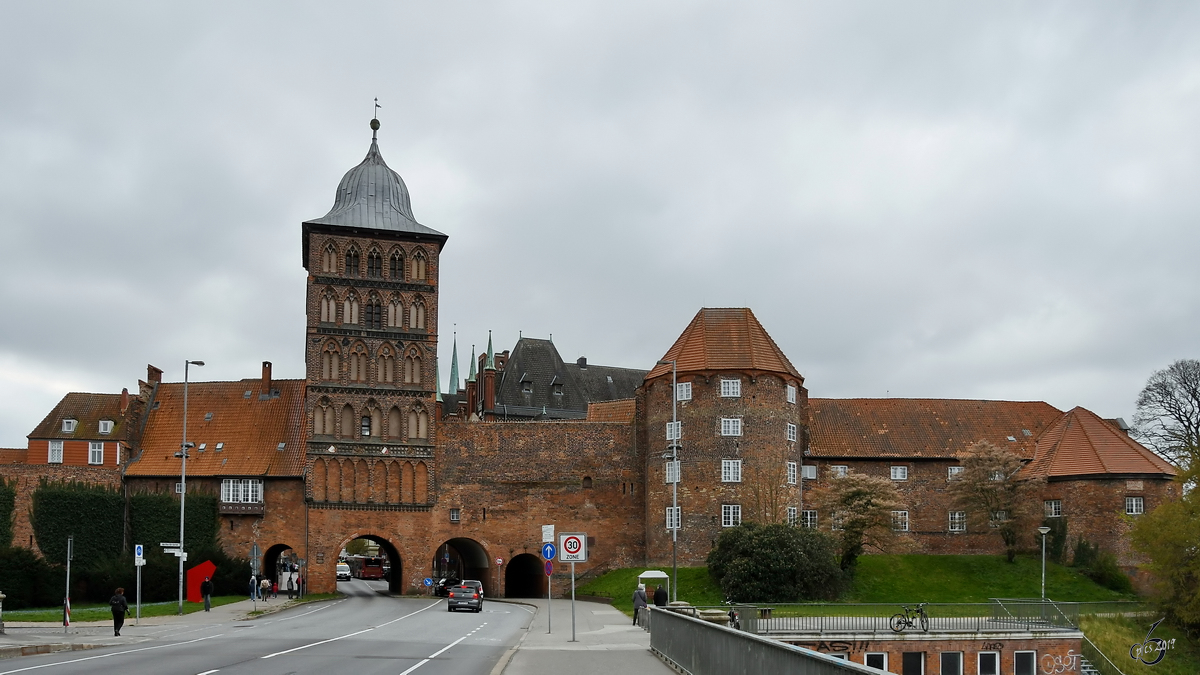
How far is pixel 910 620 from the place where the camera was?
4416 centimetres

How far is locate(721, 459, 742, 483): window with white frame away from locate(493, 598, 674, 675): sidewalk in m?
18.7

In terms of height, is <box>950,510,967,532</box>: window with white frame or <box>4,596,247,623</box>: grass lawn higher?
<box>950,510,967,532</box>: window with white frame

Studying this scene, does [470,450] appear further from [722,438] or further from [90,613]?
[90,613]

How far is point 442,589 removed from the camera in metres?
69.1

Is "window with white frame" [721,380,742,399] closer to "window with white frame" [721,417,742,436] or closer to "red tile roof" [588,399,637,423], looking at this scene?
"window with white frame" [721,417,742,436]

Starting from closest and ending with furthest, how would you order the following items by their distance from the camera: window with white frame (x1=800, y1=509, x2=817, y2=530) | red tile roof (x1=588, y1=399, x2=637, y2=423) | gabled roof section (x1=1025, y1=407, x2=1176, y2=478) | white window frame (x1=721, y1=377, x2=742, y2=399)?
white window frame (x1=721, y1=377, x2=742, y2=399) → gabled roof section (x1=1025, y1=407, x2=1176, y2=478) → window with white frame (x1=800, y1=509, x2=817, y2=530) → red tile roof (x1=588, y1=399, x2=637, y2=423)

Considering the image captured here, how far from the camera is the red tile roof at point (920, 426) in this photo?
72.6 metres

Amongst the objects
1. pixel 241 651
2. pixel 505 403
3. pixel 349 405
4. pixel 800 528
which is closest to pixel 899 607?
pixel 800 528

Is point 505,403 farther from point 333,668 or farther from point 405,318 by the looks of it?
point 333,668

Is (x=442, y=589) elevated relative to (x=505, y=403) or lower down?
lower down

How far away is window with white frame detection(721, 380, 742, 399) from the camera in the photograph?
67.0 meters

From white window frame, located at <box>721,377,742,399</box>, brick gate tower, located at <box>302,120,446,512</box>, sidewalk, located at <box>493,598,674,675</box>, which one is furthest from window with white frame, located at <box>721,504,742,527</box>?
sidewalk, located at <box>493,598,674,675</box>

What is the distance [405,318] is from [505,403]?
87.5 ft

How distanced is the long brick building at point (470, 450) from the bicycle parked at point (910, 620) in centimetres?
2033
